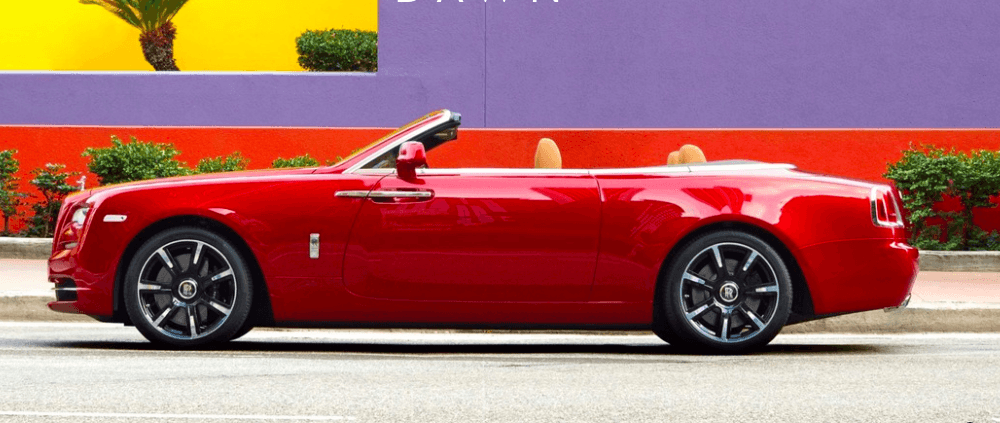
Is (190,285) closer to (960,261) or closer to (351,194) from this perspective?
(351,194)

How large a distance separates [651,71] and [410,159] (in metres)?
8.36

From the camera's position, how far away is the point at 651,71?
15633 millimetres

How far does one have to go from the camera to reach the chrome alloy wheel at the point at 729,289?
7.78 metres

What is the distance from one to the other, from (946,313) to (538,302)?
12.2 ft

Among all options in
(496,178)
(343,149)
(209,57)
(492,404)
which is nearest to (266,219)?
(496,178)

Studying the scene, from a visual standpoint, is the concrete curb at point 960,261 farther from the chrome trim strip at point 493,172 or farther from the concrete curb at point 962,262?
the chrome trim strip at point 493,172

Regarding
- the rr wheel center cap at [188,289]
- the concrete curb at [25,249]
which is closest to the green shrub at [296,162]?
the concrete curb at [25,249]

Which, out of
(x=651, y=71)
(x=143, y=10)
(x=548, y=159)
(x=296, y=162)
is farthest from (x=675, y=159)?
(x=143, y=10)

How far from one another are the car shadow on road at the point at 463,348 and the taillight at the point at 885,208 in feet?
2.97

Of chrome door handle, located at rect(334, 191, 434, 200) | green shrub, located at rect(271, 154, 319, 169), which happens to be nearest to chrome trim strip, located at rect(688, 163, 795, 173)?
chrome door handle, located at rect(334, 191, 434, 200)

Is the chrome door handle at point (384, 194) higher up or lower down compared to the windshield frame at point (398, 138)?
lower down

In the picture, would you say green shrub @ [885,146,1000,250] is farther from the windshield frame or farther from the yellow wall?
the windshield frame

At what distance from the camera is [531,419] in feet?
19.2

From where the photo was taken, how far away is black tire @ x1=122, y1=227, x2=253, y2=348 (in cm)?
784
